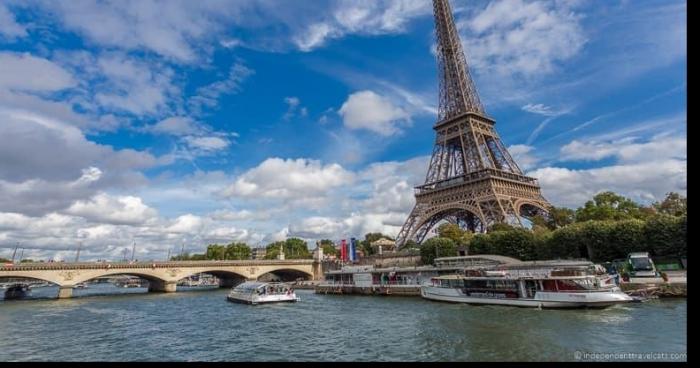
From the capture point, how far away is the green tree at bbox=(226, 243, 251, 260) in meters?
99.7

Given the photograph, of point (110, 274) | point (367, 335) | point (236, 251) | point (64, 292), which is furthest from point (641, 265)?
point (236, 251)

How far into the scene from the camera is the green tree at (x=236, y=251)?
9969 cm

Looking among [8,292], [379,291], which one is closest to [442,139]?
[379,291]

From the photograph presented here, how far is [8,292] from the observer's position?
62.4m

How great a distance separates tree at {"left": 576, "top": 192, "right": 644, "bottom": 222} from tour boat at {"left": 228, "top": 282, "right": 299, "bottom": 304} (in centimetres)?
3741

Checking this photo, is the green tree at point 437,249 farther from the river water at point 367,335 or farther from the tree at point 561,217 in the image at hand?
the river water at point 367,335

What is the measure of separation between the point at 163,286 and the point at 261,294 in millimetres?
31650

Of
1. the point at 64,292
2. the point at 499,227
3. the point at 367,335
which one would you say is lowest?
the point at 64,292

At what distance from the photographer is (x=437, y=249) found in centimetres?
5712

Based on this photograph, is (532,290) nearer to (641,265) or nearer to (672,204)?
(641,265)

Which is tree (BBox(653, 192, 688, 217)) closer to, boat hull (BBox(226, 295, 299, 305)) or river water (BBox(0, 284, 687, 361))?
river water (BBox(0, 284, 687, 361))
